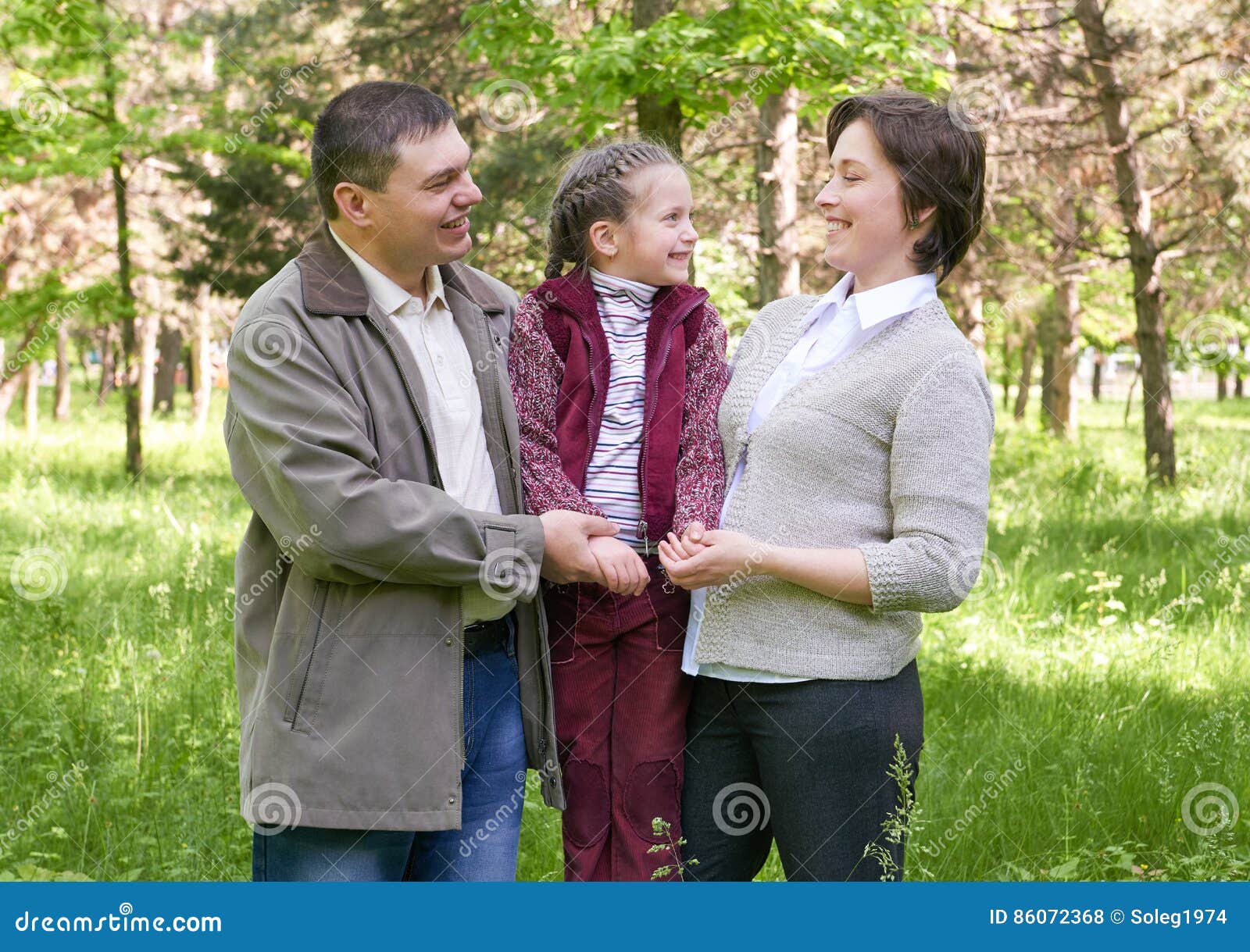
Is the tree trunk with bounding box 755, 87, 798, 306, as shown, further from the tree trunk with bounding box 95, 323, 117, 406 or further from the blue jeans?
the tree trunk with bounding box 95, 323, 117, 406

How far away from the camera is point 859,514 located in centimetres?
238

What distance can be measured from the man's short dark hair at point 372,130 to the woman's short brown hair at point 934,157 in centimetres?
90

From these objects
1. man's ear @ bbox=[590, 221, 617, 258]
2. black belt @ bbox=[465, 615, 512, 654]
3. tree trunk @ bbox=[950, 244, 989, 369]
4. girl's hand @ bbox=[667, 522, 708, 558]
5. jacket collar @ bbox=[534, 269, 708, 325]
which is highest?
tree trunk @ bbox=[950, 244, 989, 369]

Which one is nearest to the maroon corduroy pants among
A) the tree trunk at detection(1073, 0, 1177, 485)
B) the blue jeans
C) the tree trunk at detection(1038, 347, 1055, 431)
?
the blue jeans

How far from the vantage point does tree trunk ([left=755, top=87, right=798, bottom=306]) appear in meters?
9.03

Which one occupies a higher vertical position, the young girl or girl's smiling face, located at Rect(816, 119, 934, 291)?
girl's smiling face, located at Rect(816, 119, 934, 291)

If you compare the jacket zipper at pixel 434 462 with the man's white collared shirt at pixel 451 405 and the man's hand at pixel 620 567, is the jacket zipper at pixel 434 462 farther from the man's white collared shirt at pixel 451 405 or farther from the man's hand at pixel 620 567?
the man's hand at pixel 620 567

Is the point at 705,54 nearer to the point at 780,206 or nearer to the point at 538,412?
the point at 780,206

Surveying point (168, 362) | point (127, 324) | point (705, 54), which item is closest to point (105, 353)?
point (168, 362)

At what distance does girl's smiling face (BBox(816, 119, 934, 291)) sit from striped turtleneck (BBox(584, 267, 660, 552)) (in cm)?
46

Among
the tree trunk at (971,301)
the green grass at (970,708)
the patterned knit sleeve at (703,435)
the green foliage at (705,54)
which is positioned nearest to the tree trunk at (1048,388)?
the tree trunk at (971,301)

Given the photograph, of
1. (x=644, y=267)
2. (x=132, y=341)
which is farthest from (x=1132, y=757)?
(x=132, y=341)

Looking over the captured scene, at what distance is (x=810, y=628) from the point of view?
239 centimetres

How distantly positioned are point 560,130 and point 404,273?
9.49m
